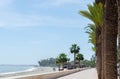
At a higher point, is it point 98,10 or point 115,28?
point 98,10

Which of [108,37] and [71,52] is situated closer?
[108,37]

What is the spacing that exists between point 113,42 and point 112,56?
2.36 feet

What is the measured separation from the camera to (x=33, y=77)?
31203 millimetres

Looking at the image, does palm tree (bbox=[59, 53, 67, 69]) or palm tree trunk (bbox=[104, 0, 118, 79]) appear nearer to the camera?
palm tree trunk (bbox=[104, 0, 118, 79])

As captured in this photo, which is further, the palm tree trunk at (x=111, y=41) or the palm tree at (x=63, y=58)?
the palm tree at (x=63, y=58)

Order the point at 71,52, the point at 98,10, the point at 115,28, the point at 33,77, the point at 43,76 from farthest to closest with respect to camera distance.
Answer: the point at 71,52 < the point at 43,76 < the point at 33,77 < the point at 98,10 < the point at 115,28

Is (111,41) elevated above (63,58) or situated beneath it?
situated beneath

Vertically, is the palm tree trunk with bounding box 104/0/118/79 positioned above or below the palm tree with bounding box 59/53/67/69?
below

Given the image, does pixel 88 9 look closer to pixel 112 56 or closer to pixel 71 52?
pixel 112 56

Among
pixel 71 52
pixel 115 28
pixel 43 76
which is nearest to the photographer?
pixel 115 28

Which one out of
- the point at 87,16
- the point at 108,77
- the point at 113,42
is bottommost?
the point at 108,77

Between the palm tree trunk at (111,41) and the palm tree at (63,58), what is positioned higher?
the palm tree at (63,58)

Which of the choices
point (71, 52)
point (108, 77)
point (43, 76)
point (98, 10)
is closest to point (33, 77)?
point (43, 76)

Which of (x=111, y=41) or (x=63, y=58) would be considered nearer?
(x=111, y=41)
